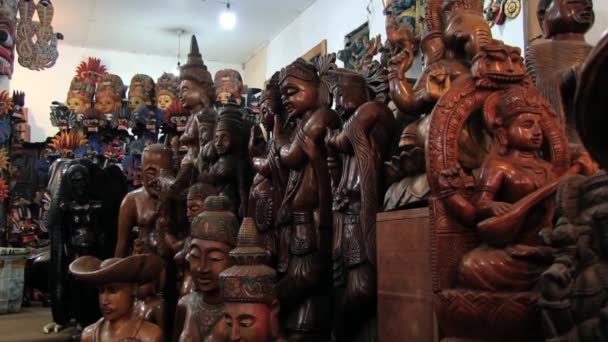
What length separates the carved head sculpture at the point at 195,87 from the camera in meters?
3.66

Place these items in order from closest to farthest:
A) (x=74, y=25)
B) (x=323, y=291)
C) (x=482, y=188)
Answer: (x=482, y=188) < (x=323, y=291) < (x=74, y=25)

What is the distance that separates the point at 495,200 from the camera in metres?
1.60

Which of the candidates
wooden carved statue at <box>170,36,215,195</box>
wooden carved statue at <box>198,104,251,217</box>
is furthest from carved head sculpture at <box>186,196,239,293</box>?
wooden carved statue at <box>170,36,215,195</box>

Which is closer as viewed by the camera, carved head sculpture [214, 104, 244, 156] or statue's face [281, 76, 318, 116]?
statue's face [281, 76, 318, 116]

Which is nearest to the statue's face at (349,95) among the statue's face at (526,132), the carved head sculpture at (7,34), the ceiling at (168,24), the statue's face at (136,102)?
the statue's face at (526,132)

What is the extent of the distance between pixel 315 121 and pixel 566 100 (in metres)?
1.06


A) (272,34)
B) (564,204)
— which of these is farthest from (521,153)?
(272,34)

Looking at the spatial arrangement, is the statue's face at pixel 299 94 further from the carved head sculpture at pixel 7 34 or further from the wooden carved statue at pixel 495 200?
the carved head sculpture at pixel 7 34

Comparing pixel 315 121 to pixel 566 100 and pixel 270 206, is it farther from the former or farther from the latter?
pixel 566 100

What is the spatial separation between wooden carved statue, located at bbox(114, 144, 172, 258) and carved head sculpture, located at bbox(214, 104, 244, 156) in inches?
21.5

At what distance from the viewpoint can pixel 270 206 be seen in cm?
268

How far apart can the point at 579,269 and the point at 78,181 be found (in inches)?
123

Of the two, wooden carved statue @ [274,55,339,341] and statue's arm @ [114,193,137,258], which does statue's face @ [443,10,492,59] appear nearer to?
wooden carved statue @ [274,55,339,341]

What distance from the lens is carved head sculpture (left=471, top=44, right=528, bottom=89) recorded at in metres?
1.69
